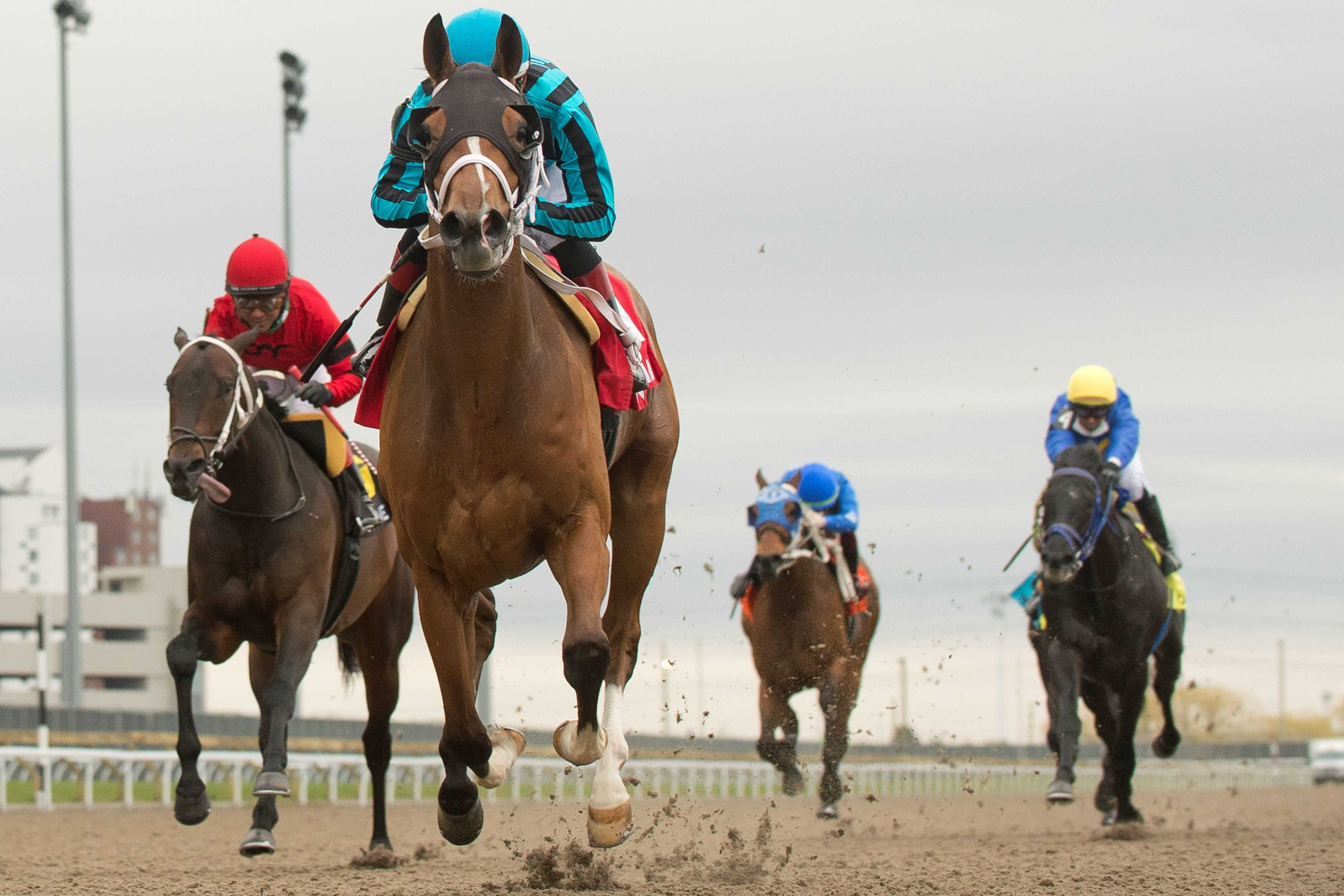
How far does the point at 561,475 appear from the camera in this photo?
549cm

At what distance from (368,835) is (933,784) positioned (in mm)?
17074

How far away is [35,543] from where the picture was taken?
279ft

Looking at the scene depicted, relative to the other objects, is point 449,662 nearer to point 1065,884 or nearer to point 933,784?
point 1065,884

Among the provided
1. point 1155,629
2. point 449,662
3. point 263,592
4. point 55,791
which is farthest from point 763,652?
point 55,791

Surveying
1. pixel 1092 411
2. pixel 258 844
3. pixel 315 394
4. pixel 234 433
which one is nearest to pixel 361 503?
pixel 315 394

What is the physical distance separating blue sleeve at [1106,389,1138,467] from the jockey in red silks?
4576 millimetres

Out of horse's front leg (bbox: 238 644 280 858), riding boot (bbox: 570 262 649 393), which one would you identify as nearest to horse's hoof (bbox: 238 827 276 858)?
horse's front leg (bbox: 238 644 280 858)

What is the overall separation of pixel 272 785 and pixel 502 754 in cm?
116

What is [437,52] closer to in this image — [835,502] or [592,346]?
[592,346]

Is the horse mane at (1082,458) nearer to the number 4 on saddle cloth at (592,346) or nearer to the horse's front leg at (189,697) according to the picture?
the number 4 on saddle cloth at (592,346)

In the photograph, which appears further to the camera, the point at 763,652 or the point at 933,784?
the point at 933,784

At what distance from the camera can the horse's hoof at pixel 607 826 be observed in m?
5.70

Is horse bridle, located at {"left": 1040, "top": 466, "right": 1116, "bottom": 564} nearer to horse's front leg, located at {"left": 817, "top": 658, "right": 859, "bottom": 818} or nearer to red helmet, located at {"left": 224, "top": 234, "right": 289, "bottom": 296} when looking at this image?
horse's front leg, located at {"left": 817, "top": 658, "right": 859, "bottom": 818}

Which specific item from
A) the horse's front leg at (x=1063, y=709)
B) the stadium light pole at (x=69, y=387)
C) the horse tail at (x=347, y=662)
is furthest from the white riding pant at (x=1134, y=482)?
the stadium light pole at (x=69, y=387)
